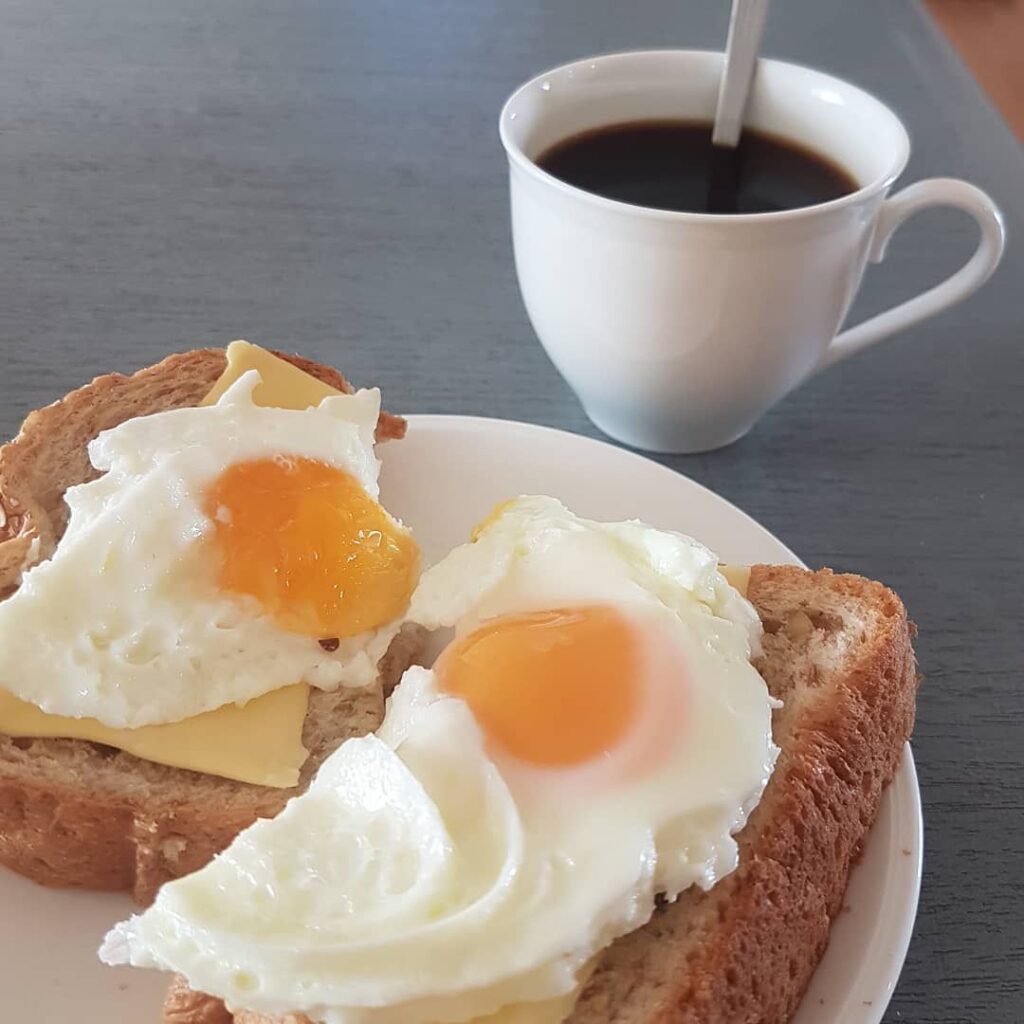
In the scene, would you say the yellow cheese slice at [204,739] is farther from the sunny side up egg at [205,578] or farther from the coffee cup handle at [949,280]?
the coffee cup handle at [949,280]

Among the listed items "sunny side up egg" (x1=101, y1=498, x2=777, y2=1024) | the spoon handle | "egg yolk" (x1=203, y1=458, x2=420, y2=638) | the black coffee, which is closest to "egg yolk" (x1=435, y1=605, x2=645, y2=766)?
"sunny side up egg" (x1=101, y1=498, x2=777, y2=1024)

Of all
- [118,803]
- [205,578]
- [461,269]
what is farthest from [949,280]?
[118,803]

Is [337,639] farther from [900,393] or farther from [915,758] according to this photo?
[900,393]

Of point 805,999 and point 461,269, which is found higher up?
point 461,269

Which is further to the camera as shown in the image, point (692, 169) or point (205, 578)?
point (692, 169)

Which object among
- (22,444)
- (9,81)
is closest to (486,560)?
(22,444)

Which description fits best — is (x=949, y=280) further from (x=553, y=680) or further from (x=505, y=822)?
(x=505, y=822)
